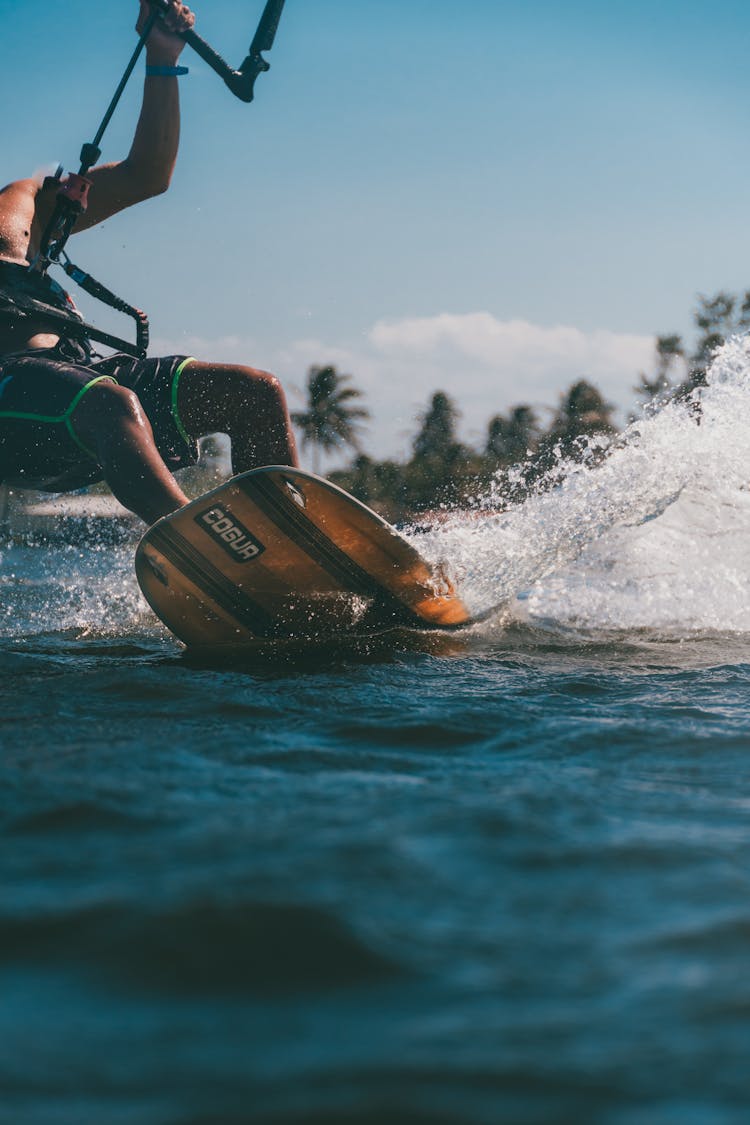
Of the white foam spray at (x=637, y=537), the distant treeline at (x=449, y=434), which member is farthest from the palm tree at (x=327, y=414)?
the white foam spray at (x=637, y=537)

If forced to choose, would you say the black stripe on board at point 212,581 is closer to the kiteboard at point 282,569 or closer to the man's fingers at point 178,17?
the kiteboard at point 282,569

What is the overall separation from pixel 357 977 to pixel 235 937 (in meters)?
0.19

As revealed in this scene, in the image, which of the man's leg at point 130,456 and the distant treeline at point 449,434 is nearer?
the man's leg at point 130,456

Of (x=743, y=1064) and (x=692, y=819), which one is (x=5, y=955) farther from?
(x=692, y=819)

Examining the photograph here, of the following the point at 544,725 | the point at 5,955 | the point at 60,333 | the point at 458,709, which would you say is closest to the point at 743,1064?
the point at 5,955

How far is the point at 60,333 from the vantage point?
4.38 meters

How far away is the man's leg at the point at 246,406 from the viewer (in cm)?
429

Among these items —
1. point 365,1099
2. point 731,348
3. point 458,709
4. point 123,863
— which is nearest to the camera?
point 365,1099

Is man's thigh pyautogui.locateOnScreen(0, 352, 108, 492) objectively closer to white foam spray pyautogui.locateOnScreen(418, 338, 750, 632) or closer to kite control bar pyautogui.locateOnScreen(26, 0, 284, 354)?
kite control bar pyautogui.locateOnScreen(26, 0, 284, 354)

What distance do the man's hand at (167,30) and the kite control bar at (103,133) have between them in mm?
23

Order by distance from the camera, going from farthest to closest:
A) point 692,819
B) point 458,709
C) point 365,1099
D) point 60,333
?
1. point 60,333
2. point 458,709
3. point 692,819
4. point 365,1099

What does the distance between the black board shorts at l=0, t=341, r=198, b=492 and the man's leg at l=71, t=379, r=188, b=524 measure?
0.45ft

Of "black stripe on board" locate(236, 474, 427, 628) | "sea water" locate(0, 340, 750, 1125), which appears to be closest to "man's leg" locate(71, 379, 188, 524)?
"black stripe on board" locate(236, 474, 427, 628)

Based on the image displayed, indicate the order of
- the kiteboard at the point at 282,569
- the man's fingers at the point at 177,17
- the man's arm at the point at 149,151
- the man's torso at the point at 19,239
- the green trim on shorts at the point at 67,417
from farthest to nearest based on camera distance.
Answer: the man's arm at the point at 149,151 < the man's fingers at the point at 177,17 < the man's torso at the point at 19,239 < the green trim on shorts at the point at 67,417 < the kiteboard at the point at 282,569
